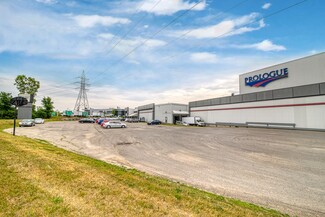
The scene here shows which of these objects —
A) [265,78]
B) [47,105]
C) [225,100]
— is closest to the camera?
[265,78]

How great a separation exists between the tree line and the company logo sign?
212 ft

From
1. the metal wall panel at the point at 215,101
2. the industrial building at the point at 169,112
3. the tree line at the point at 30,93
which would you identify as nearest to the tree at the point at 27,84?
the tree line at the point at 30,93

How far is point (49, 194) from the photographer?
3.65 metres

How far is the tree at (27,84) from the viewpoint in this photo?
54541 mm

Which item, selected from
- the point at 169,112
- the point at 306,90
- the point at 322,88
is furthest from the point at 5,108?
the point at 322,88

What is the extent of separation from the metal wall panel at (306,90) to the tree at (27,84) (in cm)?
7275

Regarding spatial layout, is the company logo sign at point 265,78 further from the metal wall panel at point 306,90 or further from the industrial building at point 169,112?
the industrial building at point 169,112

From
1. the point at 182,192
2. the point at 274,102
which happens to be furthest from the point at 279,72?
the point at 182,192

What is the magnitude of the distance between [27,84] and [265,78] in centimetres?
7099

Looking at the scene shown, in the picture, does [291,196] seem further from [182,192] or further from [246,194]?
[182,192]

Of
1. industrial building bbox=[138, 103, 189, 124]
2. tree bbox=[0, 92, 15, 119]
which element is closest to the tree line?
tree bbox=[0, 92, 15, 119]

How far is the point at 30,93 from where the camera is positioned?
56531mm

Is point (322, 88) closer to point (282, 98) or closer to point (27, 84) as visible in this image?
point (282, 98)

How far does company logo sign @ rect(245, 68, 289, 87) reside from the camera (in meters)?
32.6
